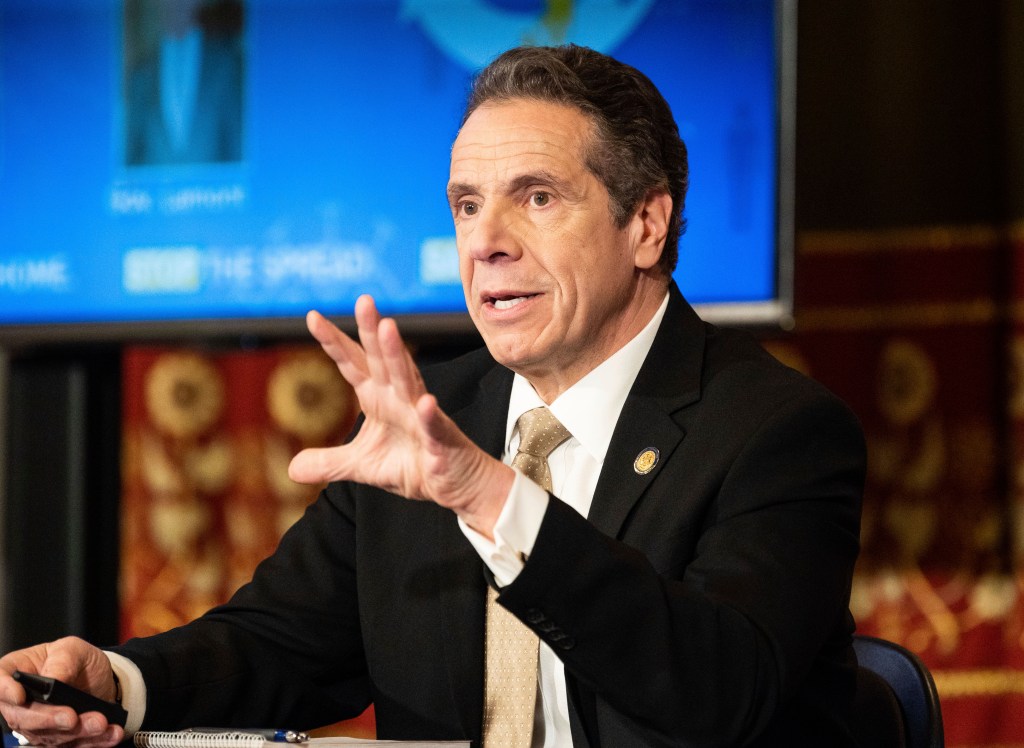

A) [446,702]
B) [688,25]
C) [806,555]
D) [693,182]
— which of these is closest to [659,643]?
[806,555]

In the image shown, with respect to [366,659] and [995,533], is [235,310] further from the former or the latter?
[995,533]

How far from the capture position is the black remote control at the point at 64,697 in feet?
4.72

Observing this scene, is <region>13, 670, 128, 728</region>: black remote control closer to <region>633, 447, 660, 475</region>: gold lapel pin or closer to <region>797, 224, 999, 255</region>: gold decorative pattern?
<region>633, 447, 660, 475</region>: gold lapel pin

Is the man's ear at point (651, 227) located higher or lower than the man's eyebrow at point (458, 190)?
lower

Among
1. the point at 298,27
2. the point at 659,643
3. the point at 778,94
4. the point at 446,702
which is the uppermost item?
the point at 298,27

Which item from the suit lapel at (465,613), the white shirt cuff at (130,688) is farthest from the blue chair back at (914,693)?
the white shirt cuff at (130,688)

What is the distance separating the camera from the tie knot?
181 cm

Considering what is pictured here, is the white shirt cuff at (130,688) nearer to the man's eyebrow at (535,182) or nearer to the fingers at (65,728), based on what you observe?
the fingers at (65,728)

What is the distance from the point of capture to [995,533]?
324 cm

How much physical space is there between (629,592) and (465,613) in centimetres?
44

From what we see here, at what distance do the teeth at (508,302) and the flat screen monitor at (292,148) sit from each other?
3.97ft

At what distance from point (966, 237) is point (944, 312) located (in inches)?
7.6

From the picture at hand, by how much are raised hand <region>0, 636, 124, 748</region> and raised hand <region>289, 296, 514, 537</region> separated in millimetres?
399

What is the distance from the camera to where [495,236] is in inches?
69.8
